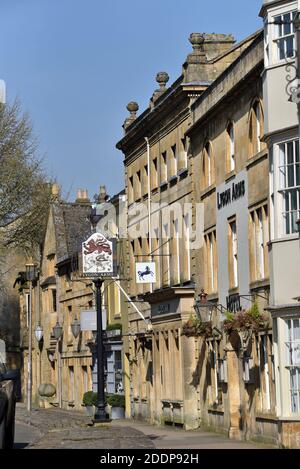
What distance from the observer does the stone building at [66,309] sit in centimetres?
5347

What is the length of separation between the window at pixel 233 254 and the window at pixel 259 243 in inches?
78.1

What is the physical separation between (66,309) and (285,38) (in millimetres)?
35613

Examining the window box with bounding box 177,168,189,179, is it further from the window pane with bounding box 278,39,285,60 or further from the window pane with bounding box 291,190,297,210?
the window pane with bounding box 291,190,297,210

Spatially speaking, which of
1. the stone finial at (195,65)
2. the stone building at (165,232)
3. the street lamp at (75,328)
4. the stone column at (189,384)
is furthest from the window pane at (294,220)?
the street lamp at (75,328)

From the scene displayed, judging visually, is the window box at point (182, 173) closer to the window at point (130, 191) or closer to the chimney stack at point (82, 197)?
the window at point (130, 191)

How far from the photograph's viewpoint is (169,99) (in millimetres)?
38906

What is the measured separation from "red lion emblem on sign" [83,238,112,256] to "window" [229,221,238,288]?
3.77 meters

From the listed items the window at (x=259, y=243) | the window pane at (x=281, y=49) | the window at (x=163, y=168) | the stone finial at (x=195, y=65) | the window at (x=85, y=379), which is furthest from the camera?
the window at (x=85, y=379)

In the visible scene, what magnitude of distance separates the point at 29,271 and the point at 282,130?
23.8m

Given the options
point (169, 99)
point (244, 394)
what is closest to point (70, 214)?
point (169, 99)

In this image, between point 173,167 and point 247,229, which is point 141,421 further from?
point 247,229

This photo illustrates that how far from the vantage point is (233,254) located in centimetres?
3136

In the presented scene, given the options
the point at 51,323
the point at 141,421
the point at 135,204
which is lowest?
the point at 141,421

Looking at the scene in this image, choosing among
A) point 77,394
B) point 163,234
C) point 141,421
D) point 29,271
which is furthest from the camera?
point 77,394
